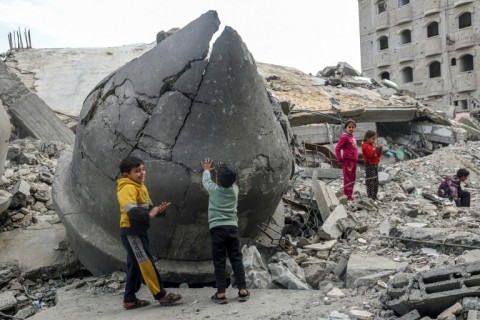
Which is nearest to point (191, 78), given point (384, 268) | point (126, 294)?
point (126, 294)

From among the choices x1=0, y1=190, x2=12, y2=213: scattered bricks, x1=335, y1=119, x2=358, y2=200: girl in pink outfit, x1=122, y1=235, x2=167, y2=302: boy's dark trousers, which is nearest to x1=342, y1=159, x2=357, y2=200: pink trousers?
x1=335, y1=119, x2=358, y2=200: girl in pink outfit

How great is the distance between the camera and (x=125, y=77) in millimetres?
3889

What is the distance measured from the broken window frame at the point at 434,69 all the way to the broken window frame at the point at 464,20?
266cm

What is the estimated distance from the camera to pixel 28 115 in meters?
9.34

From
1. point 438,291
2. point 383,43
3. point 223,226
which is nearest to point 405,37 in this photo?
point 383,43

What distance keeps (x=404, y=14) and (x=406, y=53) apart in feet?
8.84

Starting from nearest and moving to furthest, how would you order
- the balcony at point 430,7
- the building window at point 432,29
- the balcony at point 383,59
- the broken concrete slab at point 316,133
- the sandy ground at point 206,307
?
the sandy ground at point 206,307
the broken concrete slab at point 316,133
the balcony at point 430,7
the building window at point 432,29
the balcony at point 383,59

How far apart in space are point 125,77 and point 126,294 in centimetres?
180

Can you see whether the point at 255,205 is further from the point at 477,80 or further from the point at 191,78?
the point at 477,80

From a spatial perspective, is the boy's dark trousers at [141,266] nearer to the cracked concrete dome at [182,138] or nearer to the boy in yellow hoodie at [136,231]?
the boy in yellow hoodie at [136,231]

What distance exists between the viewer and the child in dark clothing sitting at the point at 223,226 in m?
3.22

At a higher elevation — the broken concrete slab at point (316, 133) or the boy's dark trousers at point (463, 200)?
the broken concrete slab at point (316, 133)

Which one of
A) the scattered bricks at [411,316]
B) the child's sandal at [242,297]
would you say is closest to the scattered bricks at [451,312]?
the scattered bricks at [411,316]

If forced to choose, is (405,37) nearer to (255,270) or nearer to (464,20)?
(464,20)
